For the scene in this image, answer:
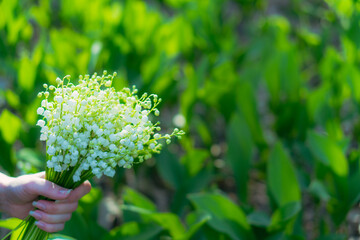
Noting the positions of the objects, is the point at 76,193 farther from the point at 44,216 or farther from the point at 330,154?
the point at 330,154

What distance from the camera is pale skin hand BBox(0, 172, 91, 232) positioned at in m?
0.90

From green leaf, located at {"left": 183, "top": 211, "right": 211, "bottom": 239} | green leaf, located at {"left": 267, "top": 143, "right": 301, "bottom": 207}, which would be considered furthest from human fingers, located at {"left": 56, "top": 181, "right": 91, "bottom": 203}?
green leaf, located at {"left": 267, "top": 143, "right": 301, "bottom": 207}

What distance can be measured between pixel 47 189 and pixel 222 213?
0.59 metres

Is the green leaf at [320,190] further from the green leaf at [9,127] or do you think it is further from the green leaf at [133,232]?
the green leaf at [9,127]

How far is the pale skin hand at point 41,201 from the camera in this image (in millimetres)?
902

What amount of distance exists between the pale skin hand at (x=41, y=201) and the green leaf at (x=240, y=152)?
0.85 metres

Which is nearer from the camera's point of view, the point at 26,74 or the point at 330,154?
the point at 330,154

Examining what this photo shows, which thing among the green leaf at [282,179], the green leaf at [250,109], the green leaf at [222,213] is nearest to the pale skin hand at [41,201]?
the green leaf at [222,213]

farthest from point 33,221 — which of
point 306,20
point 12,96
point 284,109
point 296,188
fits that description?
point 306,20

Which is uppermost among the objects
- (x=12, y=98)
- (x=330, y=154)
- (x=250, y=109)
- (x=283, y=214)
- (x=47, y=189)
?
(x=12, y=98)

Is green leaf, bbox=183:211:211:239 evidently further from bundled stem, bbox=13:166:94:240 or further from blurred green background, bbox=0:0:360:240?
Answer: bundled stem, bbox=13:166:94:240

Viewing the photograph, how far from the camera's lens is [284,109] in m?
1.99

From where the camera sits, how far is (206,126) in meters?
2.13

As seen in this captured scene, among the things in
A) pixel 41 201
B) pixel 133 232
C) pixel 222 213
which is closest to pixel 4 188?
pixel 41 201
